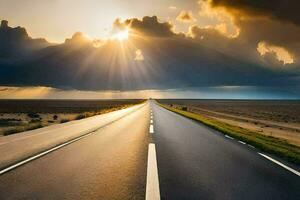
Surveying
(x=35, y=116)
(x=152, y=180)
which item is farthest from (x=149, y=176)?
(x=35, y=116)

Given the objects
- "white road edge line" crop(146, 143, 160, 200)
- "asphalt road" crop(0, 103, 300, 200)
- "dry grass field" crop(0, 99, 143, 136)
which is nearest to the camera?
"white road edge line" crop(146, 143, 160, 200)

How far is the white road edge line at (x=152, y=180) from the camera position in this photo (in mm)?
5316

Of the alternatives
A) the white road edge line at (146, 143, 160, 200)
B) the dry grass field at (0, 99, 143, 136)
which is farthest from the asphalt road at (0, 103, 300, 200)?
the dry grass field at (0, 99, 143, 136)

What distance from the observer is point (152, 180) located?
6359mm

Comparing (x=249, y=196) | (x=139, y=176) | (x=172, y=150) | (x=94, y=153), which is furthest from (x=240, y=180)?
(x=94, y=153)

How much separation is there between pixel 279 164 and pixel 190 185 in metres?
3.80

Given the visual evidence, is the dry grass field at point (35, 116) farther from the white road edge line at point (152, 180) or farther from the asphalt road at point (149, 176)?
the white road edge line at point (152, 180)

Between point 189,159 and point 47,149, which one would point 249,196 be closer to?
point 189,159

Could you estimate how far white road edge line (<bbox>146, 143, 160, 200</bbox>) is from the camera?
17.4 feet

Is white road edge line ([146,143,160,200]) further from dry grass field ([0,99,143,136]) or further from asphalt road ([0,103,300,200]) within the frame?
dry grass field ([0,99,143,136])

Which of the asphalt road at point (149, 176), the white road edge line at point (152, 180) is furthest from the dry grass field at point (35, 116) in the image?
the white road edge line at point (152, 180)

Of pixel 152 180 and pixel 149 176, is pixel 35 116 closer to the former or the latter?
pixel 149 176

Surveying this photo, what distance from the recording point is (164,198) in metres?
5.18

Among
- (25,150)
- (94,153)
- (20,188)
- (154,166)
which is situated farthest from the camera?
(25,150)
